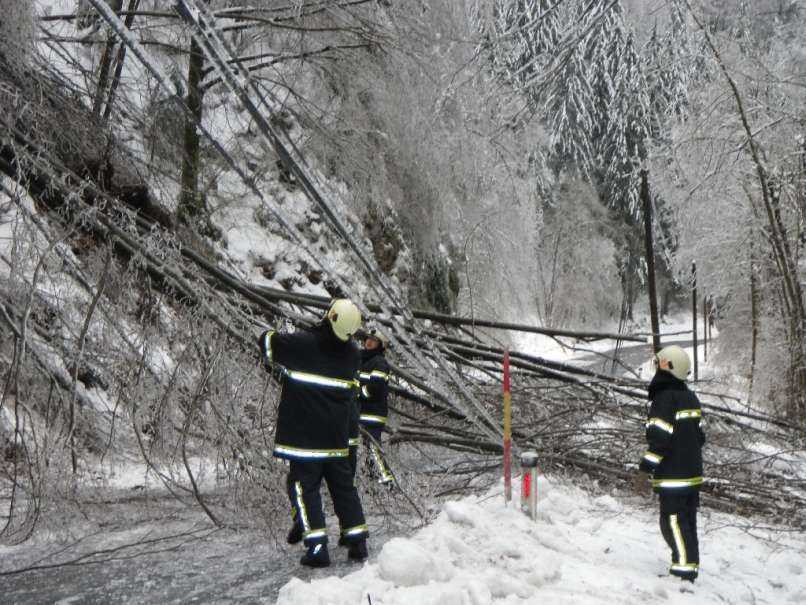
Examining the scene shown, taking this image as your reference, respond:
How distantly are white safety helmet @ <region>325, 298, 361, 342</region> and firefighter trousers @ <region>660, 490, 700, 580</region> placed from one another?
7.56ft

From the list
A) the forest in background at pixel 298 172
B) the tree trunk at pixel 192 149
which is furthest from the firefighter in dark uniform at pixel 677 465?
the tree trunk at pixel 192 149

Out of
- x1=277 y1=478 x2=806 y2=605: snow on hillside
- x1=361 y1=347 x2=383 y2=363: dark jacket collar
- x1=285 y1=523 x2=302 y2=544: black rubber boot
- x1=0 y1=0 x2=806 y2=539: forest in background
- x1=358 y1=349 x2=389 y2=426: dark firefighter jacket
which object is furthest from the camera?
x1=361 y1=347 x2=383 y2=363: dark jacket collar

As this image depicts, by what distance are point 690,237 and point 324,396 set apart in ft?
56.4

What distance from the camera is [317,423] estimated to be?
4523 mm

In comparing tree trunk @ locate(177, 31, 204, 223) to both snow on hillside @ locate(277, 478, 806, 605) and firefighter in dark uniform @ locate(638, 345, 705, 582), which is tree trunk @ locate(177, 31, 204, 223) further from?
firefighter in dark uniform @ locate(638, 345, 705, 582)

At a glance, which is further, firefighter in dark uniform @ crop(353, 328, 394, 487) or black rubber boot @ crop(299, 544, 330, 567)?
firefighter in dark uniform @ crop(353, 328, 394, 487)

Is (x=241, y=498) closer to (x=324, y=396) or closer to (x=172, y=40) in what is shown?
(x=324, y=396)

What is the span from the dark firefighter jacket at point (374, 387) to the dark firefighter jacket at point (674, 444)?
219cm

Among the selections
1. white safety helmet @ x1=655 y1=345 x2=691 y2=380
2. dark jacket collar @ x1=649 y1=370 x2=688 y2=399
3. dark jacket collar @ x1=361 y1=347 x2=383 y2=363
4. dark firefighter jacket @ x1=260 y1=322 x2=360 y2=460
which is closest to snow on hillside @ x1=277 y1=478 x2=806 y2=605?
dark firefighter jacket @ x1=260 y1=322 x2=360 y2=460

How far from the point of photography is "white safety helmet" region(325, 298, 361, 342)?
15.0 feet

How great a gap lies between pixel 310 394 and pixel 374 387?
177 cm

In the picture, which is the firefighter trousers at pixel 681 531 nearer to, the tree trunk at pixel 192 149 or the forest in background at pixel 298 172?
the forest in background at pixel 298 172

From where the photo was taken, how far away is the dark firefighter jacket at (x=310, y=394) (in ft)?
14.7

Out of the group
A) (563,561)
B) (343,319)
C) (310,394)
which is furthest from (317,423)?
(563,561)
